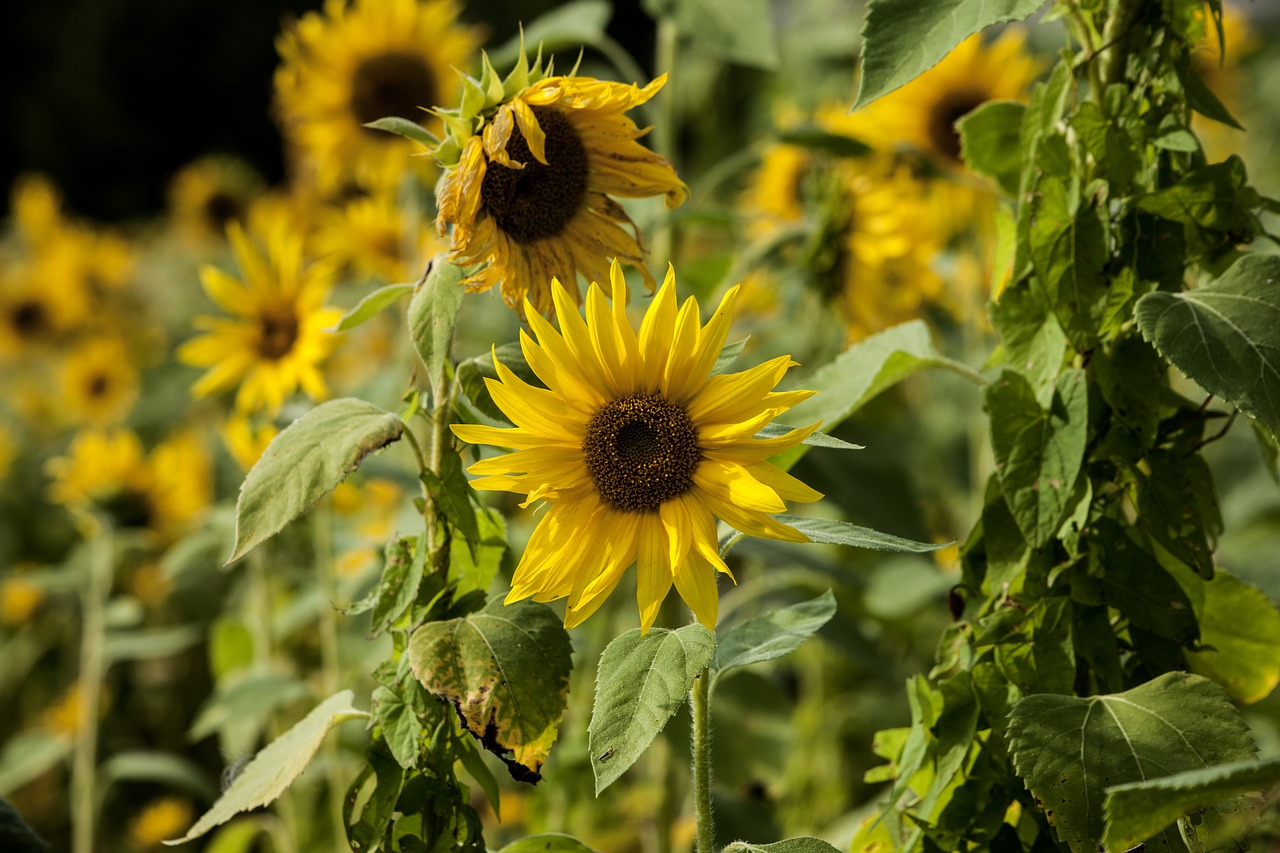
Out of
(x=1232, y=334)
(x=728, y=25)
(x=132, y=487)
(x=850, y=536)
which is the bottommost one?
(x=132, y=487)

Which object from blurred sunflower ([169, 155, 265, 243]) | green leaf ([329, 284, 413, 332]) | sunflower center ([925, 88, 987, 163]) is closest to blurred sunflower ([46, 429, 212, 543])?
green leaf ([329, 284, 413, 332])

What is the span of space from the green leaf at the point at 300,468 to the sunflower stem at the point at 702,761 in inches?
9.7

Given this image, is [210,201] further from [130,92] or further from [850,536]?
[130,92]

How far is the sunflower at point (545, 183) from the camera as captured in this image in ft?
2.31

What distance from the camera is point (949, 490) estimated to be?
2371mm

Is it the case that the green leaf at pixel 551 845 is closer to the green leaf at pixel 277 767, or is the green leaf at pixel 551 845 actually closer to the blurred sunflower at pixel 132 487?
the green leaf at pixel 277 767

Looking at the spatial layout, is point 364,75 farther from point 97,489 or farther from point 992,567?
point 992,567

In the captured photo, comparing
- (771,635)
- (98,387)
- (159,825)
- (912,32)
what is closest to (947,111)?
(912,32)

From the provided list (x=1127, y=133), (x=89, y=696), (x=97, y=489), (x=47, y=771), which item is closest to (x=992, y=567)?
(x=1127, y=133)

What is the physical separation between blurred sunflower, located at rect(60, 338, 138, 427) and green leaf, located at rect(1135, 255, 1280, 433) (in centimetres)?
260

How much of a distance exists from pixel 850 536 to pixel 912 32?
33 centimetres

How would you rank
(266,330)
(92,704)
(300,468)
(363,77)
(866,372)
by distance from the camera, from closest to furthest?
1. (300,468)
2. (866,372)
3. (266,330)
4. (92,704)
5. (363,77)

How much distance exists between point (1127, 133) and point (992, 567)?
296 millimetres

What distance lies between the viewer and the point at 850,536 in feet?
2.22
